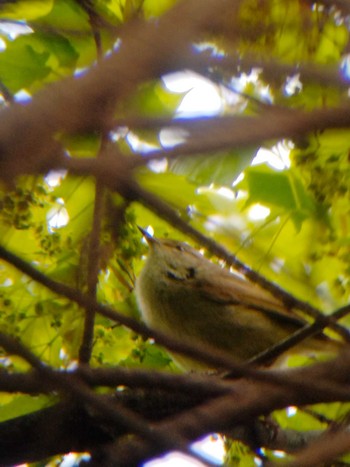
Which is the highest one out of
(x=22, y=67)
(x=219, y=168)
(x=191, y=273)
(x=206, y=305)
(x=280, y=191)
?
(x=191, y=273)

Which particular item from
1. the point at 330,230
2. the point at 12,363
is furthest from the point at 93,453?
the point at 330,230

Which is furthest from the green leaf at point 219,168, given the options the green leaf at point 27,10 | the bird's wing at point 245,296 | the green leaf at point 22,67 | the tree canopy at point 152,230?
the bird's wing at point 245,296

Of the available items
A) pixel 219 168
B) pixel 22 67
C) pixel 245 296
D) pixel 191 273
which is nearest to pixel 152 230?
pixel 191 273

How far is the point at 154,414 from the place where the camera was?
3424 mm

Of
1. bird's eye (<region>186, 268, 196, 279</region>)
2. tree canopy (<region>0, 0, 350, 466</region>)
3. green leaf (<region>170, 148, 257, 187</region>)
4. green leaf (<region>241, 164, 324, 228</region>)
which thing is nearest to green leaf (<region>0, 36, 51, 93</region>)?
tree canopy (<region>0, 0, 350, 466</region>)

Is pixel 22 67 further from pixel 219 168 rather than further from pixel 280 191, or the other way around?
pixel 280 191

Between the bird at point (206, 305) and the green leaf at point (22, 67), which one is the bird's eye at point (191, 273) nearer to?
the bird at point (206, 305)

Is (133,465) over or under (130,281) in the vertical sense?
under

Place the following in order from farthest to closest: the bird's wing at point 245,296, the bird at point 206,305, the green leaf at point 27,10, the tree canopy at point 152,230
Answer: the bird's wing at point 245,296
the bird at point 206,305
the green leaf at point 27,10
the tree canopy at point 152,230

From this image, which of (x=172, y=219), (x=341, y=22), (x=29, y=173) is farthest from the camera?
(x=341, y=22)

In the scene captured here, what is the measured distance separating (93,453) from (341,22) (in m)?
1.89

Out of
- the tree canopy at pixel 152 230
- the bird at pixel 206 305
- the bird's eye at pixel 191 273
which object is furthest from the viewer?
the bird's eye at pixel 191 273

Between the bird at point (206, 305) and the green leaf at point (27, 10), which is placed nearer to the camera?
the green leaf at point (27, 10)

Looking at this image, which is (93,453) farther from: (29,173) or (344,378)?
(29,173)
